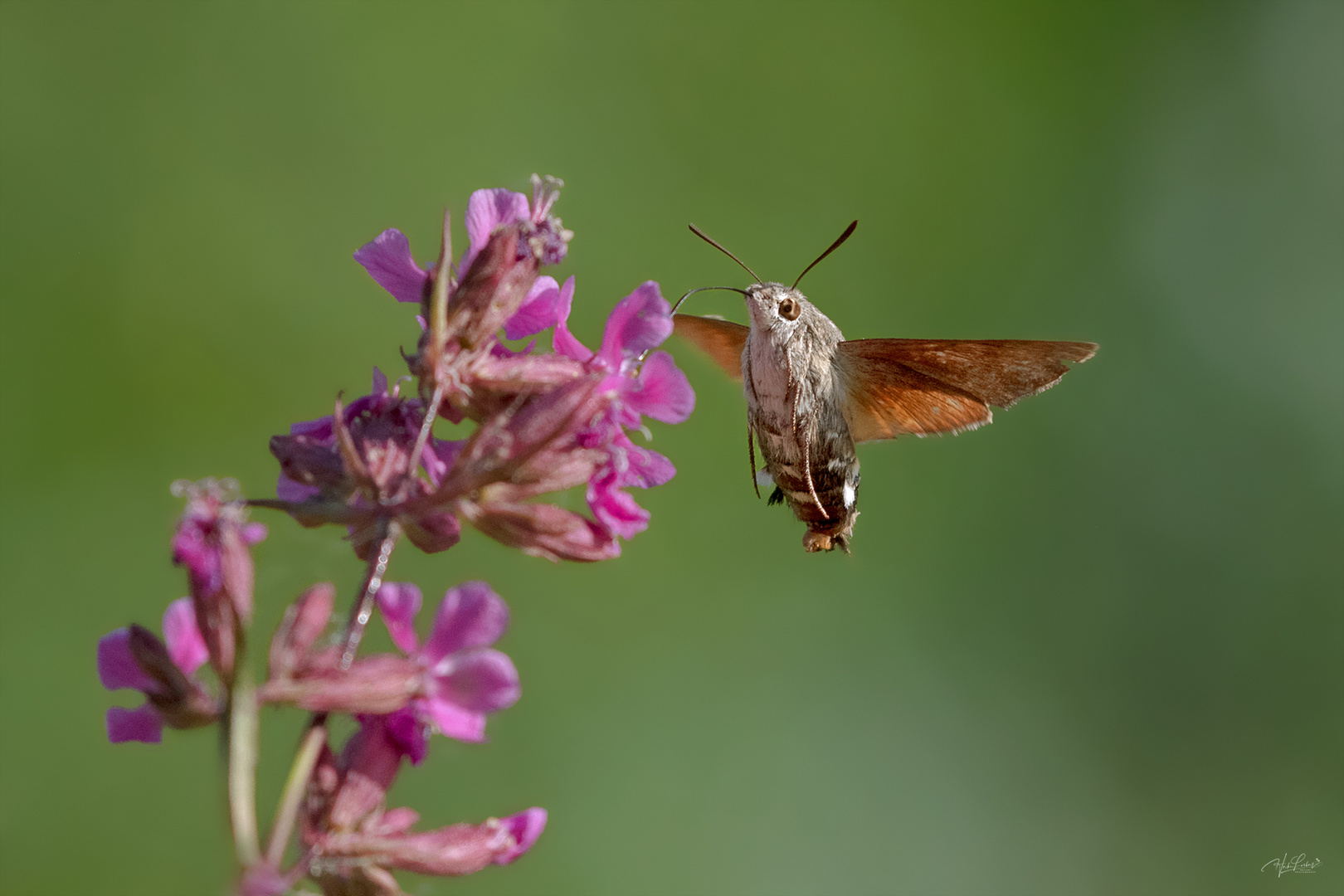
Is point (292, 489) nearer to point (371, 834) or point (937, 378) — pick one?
point (371, 834)

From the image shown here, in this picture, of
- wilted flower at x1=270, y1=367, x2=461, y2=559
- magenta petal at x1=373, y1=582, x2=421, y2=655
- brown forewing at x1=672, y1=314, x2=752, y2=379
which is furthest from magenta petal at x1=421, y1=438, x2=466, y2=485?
brown forewing at x1=672, y1=314, x2=752, y2=379

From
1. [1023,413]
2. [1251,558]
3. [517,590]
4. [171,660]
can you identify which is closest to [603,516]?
[171,660]

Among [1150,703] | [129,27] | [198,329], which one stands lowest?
[1150,703]

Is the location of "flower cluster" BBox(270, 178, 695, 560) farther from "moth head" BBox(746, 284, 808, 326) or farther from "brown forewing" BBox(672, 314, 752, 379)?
"brown forewing" BBox(672, 314, 752, 379)

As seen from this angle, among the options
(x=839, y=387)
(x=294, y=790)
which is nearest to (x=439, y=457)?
(x=294, y=790)

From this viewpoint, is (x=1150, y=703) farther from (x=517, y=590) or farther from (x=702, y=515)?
(x=517, y=590)

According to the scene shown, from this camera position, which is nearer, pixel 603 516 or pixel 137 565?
pixel 603 516

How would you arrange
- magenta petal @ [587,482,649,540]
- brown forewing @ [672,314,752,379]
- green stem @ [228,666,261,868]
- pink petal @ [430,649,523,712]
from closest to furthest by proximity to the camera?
green stem @ [228,666,261,868], pink petal @ [430,649,523,712], magenta petal @ [587,482,649,540], brown forewing @ [672,314,752,379]

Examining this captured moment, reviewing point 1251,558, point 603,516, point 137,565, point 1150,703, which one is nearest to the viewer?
point 603,516
